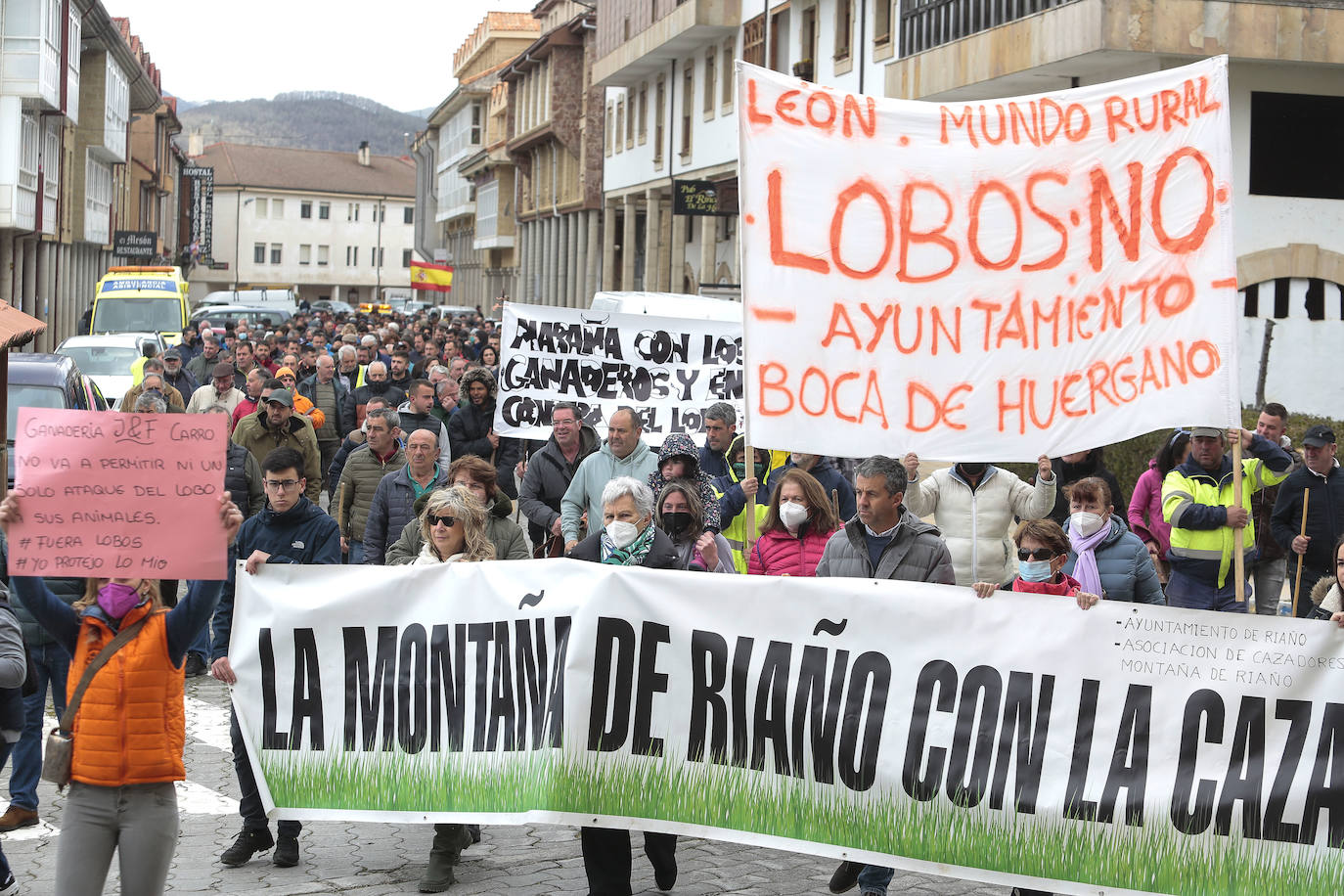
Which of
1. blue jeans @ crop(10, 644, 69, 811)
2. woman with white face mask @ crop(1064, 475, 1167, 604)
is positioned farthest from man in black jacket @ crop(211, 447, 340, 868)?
woman with white face mask @ crop(1064, 475, 1167, 604)

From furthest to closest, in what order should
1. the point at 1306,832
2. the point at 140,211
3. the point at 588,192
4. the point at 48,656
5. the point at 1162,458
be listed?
the point at 140,211 < the point at 588,192 < the point at 1162,458 < the point at 48,656 < the point at 1306,832

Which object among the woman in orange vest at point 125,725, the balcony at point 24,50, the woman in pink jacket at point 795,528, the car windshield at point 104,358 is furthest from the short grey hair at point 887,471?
the balcony at point 24,50

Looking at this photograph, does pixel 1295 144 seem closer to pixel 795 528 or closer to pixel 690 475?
pixel 690 475

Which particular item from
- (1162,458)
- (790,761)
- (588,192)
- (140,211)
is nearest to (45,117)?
(588,192)

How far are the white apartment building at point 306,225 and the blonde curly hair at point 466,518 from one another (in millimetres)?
127849

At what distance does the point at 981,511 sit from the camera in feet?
28.5

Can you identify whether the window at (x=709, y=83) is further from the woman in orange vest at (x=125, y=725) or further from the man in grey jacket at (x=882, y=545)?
the woman in orange vest at (x=125, y=725)

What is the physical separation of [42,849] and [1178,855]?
180 inches

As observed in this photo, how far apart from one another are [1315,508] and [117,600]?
24.9 feet

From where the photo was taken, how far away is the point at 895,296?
264 inches

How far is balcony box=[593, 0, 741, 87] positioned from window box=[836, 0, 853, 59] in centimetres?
753

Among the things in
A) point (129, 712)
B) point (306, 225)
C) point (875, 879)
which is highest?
point (306, 225)

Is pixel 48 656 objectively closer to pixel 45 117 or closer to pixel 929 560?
pixel 929 560

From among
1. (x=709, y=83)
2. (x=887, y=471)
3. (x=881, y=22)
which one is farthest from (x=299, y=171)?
(x=887, y=471)
